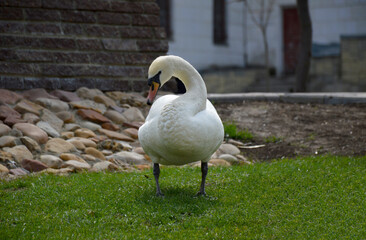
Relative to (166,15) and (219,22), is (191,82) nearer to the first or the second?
(166,15)

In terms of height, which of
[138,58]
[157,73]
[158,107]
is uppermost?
[157,73]

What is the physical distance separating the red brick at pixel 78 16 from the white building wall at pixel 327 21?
443 inches

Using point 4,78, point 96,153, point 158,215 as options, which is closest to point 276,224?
point 158,215

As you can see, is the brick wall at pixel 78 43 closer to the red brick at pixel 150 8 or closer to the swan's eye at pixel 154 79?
the red brick at pixel 150 8

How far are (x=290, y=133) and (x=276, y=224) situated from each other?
434 centimetres

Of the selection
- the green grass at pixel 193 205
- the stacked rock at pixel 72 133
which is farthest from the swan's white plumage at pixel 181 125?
the stacked rock at pixel 72 133

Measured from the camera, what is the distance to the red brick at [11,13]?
9.54 meters

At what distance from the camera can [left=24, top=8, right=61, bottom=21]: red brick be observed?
31.9 feet

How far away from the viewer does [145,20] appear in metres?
10.8

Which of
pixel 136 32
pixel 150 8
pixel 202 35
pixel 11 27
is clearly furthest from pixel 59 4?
pixel 202 35

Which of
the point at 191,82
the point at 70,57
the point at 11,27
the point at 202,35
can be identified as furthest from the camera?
the point at 202,35

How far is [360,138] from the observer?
8.43m

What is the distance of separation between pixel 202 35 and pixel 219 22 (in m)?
1.65

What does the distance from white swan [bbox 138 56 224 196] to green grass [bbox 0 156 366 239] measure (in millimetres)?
465
